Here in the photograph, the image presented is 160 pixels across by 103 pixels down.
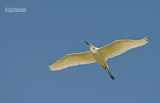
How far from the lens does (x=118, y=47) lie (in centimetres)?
2781

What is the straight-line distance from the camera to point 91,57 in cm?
2864

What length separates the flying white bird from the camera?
27.5 m

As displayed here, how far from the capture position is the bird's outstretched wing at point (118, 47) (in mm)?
27292

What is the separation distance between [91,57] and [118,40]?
2206 millimetres

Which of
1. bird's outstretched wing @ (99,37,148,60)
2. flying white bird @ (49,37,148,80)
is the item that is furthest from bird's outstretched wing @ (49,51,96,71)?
bird's outstretched wing @ (99,37,148,60)

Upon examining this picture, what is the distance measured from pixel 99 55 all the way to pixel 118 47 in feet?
3.88

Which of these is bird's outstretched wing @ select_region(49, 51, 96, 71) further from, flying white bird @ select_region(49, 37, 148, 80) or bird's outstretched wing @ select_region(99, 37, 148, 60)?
bird's outstretched wing @ select_region(99, 37, 148, 60)

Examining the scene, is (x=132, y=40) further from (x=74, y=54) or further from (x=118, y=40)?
(x=74, y=54)

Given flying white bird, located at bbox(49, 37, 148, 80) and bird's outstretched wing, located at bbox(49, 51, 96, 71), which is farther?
bird's outstretched wing, located at bbox(49, 51, 96, 71)

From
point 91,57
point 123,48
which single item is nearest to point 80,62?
point 91,57

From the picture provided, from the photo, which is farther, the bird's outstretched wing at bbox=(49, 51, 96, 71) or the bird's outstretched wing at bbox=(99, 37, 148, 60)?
the bird's outstretched wing at bbox=(49, 51, 96, 71)

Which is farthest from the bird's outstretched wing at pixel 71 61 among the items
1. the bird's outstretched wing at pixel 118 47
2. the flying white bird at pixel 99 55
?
the bird's outstretched wing at pixel 118 47

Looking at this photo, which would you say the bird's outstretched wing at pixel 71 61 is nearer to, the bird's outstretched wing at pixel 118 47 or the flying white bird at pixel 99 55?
the flying white bird at pixel 99 55

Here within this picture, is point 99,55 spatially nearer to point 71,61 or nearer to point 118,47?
point 118,47
